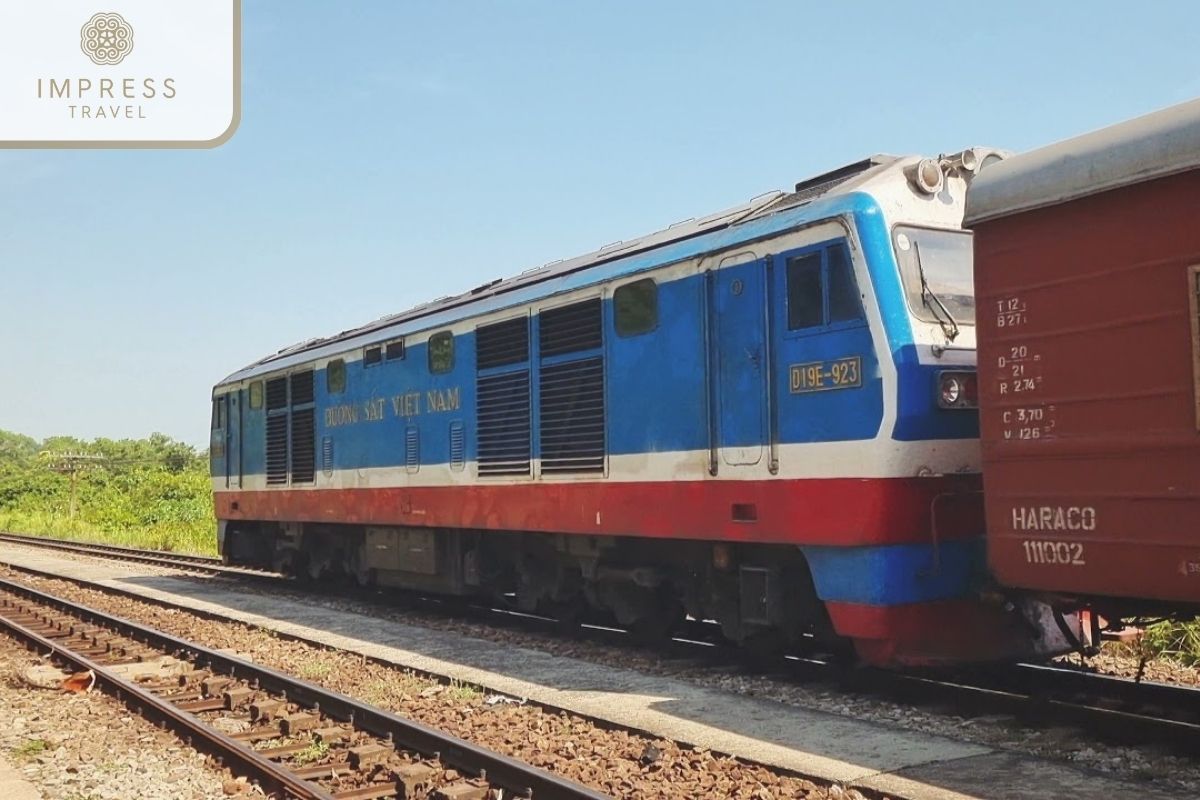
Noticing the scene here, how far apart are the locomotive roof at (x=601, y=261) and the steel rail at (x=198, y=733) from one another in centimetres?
478

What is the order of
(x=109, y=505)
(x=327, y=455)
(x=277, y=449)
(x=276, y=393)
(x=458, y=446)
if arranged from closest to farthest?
1. (x=458, y=446)
2. (x=327, y=455)
3. (x=277, y=449)
4. (x=276, y=393)
5. (x=109, y=505)

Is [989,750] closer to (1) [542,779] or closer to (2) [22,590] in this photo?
(1) [542,779]

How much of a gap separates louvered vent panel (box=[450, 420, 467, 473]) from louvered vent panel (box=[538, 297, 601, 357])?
66.7 inches

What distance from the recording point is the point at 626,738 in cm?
679

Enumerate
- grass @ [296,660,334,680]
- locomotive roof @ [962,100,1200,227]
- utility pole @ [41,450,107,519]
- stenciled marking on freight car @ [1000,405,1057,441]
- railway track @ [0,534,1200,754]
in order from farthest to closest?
utility pole @ [41,450,107,519] → grass @ [296,660,334,680] → railway track @ [0,534,1200,754] → stenciled marking on freight car @ [1000,405,1057,441] → locomotive roof @ [962,100,1200,227]

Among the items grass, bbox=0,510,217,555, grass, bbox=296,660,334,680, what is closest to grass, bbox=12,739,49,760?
grass, bbox=296,660,334,680

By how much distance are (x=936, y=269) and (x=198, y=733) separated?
5.75m

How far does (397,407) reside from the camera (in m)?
13.2

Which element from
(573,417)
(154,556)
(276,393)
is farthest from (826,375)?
(154,556)

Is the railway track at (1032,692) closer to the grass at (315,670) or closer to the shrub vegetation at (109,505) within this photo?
the grass at (315,670)

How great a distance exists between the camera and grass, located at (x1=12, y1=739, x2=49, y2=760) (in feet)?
23.5

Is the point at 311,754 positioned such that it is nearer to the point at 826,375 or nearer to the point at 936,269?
the point at 826,375

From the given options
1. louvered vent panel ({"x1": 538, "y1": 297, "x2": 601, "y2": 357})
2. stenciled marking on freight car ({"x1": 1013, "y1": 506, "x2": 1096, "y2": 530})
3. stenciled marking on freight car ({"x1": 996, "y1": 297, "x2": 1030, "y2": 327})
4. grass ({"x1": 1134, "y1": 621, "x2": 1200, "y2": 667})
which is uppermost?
louvered vent panel ({"x1": 538, "y1": 297, "x2": 601, "y2": 357})

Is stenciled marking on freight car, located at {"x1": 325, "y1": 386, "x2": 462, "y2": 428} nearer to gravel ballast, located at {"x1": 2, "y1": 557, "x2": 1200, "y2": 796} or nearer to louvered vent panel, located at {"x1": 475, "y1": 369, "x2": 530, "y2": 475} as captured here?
louvered vent panel, located at {"x1": 475, "y1": 369, "x2": 530, "y2": 475}
